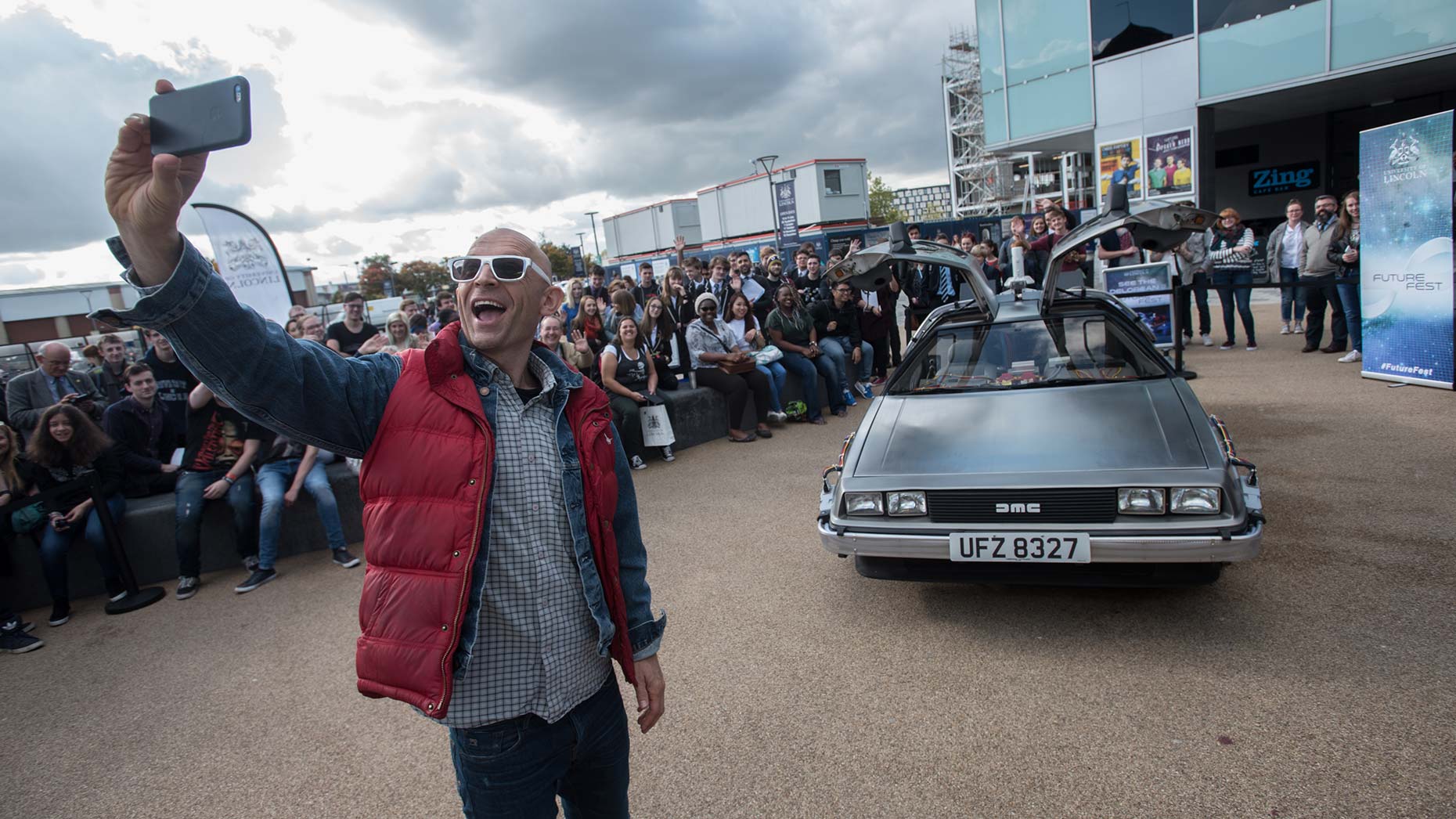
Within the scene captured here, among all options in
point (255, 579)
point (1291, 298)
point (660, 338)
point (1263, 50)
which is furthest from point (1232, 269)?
point (255, 579)

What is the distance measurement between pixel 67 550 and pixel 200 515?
867 millimetres

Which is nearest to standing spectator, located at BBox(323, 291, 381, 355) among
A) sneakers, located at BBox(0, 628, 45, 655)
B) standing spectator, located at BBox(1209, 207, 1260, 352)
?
sneakers, located at BBox(0, 628, 45, 655)

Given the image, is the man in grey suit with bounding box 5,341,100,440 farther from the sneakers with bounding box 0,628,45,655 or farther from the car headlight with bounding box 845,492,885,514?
the car headlight with bounding box 845,492,885,514

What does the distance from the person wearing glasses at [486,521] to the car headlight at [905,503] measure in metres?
2.25

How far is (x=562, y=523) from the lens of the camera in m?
1.80

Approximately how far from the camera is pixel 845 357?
35.8 feet

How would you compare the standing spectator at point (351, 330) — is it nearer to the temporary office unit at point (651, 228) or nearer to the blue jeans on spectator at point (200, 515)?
the blue jeans on spectator at point (200, 515)

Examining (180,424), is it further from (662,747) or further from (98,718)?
(662,747)

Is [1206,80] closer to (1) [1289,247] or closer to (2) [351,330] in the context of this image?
(1) [1289,247]

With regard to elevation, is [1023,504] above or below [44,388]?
below

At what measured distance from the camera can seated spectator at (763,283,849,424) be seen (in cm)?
968

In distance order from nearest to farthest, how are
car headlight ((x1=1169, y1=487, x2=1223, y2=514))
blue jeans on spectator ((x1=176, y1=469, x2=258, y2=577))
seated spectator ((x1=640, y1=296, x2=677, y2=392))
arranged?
car headlight ((x1=1169, y1=487, x2=1223, y2=514)), blue jeans on spectator ((x1=176, y1=469, x2=258, y2=577)), seated spectator ((x1=640, y1=296, x2=677, y2=392))

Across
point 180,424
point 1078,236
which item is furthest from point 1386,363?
point 180,424

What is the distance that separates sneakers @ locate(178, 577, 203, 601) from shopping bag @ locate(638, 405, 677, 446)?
168 inches
